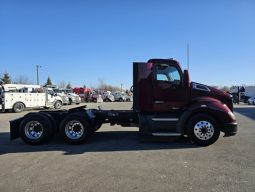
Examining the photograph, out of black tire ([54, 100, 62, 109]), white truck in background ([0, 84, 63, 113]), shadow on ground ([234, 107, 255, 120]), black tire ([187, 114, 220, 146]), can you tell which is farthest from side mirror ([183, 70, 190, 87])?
black tire ([54, 100, 62, 109])

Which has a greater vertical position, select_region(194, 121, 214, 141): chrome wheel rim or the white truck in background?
the white truck in background

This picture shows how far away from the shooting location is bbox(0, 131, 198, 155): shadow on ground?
1034 cm

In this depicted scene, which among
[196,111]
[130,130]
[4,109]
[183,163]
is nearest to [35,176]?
[183,163]

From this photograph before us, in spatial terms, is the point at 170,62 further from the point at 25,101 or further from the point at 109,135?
the point at 25,101

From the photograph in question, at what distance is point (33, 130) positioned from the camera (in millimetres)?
11570

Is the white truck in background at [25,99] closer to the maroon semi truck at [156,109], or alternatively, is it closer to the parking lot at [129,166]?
the parking lot at [129,166]

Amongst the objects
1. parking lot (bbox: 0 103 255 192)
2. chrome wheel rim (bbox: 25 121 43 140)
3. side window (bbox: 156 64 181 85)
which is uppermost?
side window (bbox: 156 64 181 85)

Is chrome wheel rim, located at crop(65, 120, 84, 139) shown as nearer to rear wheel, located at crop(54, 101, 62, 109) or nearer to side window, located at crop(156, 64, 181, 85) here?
side window, located at crop(156, 64, 181, 85)

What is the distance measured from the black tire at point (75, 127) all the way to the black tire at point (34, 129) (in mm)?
478

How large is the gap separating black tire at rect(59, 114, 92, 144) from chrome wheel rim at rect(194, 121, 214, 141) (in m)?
3.45

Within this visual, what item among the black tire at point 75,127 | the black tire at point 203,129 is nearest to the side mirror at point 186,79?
the black tire at point 203,129

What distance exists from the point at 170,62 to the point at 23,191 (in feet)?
22.2

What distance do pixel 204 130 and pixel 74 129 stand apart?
4202 mm

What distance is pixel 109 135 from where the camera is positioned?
13414 mm
